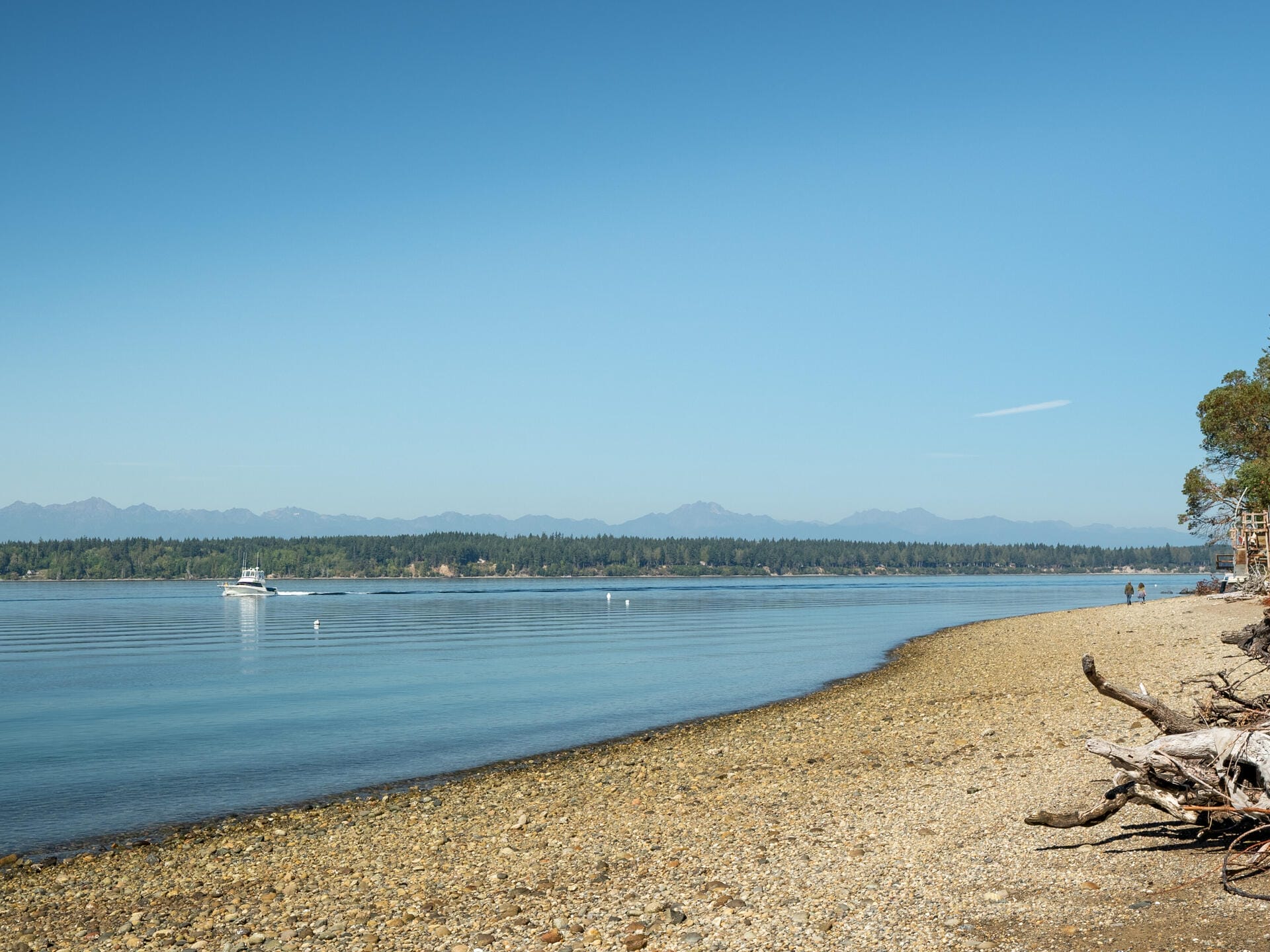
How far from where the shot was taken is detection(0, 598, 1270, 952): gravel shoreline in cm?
873

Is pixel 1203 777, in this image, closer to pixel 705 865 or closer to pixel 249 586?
pixel 705 865

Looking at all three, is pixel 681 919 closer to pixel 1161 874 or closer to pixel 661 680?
pixel 1161 874

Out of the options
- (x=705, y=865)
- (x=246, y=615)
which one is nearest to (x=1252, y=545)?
(x=705, y=865)

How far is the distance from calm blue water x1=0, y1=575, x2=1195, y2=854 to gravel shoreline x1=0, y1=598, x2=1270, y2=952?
3660 mm

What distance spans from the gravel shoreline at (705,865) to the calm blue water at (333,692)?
3660mm

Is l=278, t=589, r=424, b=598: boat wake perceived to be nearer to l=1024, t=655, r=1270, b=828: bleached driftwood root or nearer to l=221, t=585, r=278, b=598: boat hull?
l=221, t=585, r=278, b=598: boat hull

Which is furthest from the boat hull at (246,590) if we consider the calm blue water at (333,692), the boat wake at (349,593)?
the calm blue water at (333,692)

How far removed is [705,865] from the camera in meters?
11.0

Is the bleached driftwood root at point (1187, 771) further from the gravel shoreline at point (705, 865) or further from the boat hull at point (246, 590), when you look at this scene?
the boat hull at point (246, 590)

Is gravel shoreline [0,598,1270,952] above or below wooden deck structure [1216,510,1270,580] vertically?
below

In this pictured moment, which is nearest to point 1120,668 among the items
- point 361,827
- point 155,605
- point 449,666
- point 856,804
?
point 856,804

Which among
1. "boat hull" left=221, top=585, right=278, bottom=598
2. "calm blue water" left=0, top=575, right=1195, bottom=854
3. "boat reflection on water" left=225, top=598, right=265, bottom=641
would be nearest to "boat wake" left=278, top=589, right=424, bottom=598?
"boat hull" left=221, top=585, right=278, bottom=598

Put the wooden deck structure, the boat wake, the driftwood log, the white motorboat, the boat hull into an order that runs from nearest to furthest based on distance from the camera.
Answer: the driftwood log < the wooden deck structure < the boat hull < the white motorboat < the boat wake

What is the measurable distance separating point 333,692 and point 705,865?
26.2m
